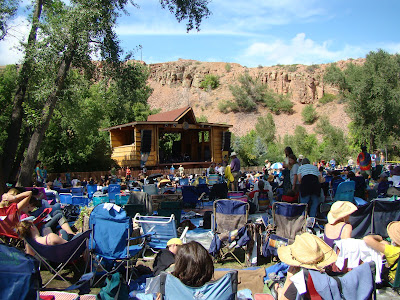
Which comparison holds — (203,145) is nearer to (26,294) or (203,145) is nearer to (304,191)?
(304,191)

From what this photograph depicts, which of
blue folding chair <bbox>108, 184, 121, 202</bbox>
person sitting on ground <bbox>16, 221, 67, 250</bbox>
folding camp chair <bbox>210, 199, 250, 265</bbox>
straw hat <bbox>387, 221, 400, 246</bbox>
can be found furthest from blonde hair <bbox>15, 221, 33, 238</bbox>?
blue folding chair <bbox>108, 184, 121, 202</bbox>

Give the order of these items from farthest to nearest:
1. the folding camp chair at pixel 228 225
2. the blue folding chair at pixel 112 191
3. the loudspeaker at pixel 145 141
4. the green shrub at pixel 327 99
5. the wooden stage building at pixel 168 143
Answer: the green shrub at pixel 327 99
the wooden stage building at pixel 168 143
the loudspeaker at pixel 145 141
the blue folding chair at pixel 112 191
the folding camp chair at pixel 228 225

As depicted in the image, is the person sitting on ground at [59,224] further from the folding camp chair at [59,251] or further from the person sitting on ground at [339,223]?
the person sitting on ground at [339,223]

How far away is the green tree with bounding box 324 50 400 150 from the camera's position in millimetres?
28656

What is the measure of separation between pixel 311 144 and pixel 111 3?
28547mm

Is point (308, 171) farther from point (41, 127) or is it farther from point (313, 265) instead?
point (41, 127)

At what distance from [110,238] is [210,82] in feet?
194

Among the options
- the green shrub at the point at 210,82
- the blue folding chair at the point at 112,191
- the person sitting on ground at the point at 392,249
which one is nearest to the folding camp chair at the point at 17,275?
the person sitting on ground at the point at 392,249

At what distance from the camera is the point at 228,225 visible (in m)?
5.39

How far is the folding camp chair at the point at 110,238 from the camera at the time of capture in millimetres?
4277

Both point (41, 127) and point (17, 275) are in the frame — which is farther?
point (41, 127)

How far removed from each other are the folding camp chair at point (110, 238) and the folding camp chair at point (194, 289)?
192cm

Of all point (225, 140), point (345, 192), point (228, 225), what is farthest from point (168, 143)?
point (228, 225)

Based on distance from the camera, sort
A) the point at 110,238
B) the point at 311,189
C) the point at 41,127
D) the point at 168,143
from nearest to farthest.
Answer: the point at 110,238 → the point at 311,189 → the point at 41,127 → the point at 168,143
